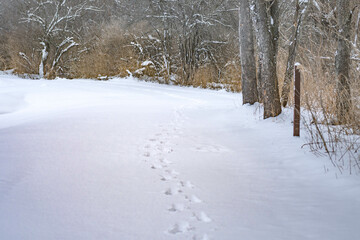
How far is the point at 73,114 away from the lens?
5895 millimetres

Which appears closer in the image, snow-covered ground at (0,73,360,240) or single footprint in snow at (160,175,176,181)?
snow-covered ground at (0,73,360,240)

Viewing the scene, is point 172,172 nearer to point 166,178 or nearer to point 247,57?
point 166,178

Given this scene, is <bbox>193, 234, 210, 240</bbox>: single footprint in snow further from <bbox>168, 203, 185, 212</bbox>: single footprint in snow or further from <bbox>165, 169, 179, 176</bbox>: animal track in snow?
<bbox>165, 169, 179, 176</bbox>: animal track in snow

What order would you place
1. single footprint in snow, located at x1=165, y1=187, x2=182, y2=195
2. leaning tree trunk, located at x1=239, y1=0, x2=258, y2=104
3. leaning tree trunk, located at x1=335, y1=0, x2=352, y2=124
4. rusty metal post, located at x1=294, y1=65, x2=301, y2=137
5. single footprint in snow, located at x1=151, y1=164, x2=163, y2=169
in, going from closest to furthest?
1. single footprint in snow, located at x1=165, y1=187, x2=182, y2=195
2. single footprint in snow, located at x1=151, y1=164, x2=163, y2=169
3. rusty metal post, located at x1=294, y1=65, x2=301, y2=137
4. leaning tree trunk, located at x1=335, y1=0, x2=352, y2=124
5. leaning tree trunk, located at x1=239, y1=0, x2=258, y2=104

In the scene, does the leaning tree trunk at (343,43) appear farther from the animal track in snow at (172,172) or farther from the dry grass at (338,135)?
the animal track in snow at (172,172)

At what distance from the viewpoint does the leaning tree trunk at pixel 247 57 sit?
6910mm

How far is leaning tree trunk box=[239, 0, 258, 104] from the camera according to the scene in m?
6.91

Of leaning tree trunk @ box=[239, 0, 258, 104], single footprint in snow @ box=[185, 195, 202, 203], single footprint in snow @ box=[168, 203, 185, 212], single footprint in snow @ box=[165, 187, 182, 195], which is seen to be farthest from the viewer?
leaning tree trunk @ box=[239, 0, 258, 104]

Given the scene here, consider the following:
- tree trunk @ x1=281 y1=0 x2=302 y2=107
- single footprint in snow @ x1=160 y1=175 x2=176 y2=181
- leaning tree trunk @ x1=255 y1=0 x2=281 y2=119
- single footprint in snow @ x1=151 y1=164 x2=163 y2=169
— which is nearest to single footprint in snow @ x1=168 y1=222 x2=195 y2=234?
single footprint in snow @ x1=160 y1=175 x2=176 y2=181

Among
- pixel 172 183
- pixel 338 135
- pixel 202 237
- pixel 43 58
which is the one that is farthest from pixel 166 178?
pixel 43 58

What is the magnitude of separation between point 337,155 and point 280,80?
13.8 ft

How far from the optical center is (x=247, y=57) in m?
6.89

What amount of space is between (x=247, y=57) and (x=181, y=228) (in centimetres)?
560

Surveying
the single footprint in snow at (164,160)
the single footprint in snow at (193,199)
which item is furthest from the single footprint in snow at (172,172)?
the single footprint in snow at (193,199)
